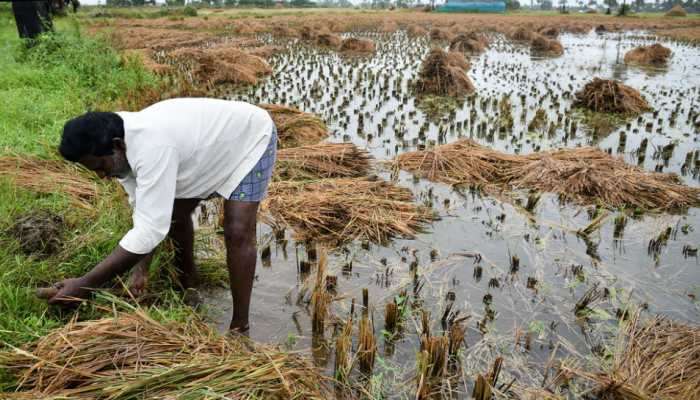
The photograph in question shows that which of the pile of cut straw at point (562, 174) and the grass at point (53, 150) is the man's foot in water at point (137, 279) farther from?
the pile of cut straw at point (562, 174)

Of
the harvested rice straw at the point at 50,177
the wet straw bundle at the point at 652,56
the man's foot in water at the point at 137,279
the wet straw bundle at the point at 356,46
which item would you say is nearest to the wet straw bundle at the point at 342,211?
the harvested rice straw at the point at 50,177

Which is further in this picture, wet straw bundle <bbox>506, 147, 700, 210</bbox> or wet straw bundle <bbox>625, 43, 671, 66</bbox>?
wet straw bundle <bbox>625, 43, 671, 66</bbox>

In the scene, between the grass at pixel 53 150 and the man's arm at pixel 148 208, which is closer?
the man's arm at pixel 148 208

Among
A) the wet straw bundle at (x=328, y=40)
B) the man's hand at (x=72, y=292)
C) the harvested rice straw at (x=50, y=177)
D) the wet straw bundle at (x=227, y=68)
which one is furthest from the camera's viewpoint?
the wet straw bundle at (x=328, y=40)

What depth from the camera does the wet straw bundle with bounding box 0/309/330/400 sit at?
1914 millimetres

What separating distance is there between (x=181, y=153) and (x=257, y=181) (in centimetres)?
45

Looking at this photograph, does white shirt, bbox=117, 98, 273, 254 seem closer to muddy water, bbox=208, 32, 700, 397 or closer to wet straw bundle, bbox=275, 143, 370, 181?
muddy water, bbox=208, 32, 700, 397

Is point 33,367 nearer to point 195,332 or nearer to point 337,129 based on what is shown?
point 195,332

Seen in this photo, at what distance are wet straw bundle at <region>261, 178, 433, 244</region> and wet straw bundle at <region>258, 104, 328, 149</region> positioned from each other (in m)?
1.63

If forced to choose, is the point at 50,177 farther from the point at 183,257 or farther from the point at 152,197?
the point at 152,197

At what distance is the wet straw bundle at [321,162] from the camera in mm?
5504

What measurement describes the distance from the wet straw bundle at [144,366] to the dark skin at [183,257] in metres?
0.21

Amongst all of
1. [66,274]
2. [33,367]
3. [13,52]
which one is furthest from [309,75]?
[33,367]

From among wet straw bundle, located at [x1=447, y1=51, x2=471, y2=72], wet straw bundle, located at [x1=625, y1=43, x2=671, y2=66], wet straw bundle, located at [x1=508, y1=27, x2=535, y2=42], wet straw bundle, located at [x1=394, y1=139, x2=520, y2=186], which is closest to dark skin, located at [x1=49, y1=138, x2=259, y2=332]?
wet straw bundle, located at [x1=394, y1=139, x2=520, y2=186]
